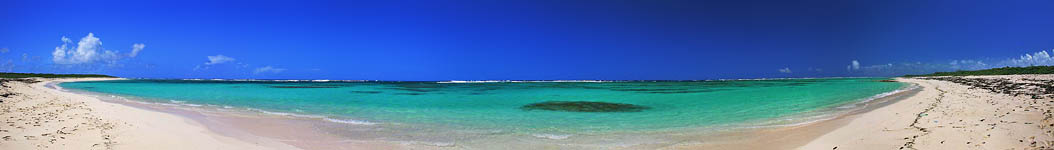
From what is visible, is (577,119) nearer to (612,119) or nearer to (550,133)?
(612,119)

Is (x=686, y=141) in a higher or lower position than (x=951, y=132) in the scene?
lower

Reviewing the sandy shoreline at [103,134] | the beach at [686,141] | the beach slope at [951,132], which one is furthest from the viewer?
the sandy shoreline at [103,134]

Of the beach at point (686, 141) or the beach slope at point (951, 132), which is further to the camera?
the beach at point (686, 141)

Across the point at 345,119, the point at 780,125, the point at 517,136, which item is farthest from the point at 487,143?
the point at 780,125

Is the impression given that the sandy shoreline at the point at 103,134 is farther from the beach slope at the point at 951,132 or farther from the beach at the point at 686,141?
the beach slope at the point at 951,132

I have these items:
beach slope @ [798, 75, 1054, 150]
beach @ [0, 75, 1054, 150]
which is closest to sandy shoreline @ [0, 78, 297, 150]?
beach @ [0, 75, 1054, 150]

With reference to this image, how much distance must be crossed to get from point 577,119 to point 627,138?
3385 mm

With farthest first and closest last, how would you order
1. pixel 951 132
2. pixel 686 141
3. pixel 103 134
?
pixel 686 141, pixel 103 134, pixel 951 132

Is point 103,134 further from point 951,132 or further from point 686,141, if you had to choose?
point 951,132

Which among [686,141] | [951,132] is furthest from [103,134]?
[951,132]

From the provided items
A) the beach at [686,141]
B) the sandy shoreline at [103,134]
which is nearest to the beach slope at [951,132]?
the beach at [686,141]

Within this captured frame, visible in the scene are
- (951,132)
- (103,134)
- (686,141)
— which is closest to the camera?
(951,132)

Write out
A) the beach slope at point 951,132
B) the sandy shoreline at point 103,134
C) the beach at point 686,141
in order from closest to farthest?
the beach slope at point 951,132, the beach at point 686,141, the sandy shoreline at point 103,134

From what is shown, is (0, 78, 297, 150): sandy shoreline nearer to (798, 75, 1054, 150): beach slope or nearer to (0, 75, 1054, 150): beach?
(0, 75, 1054, 150): beach
